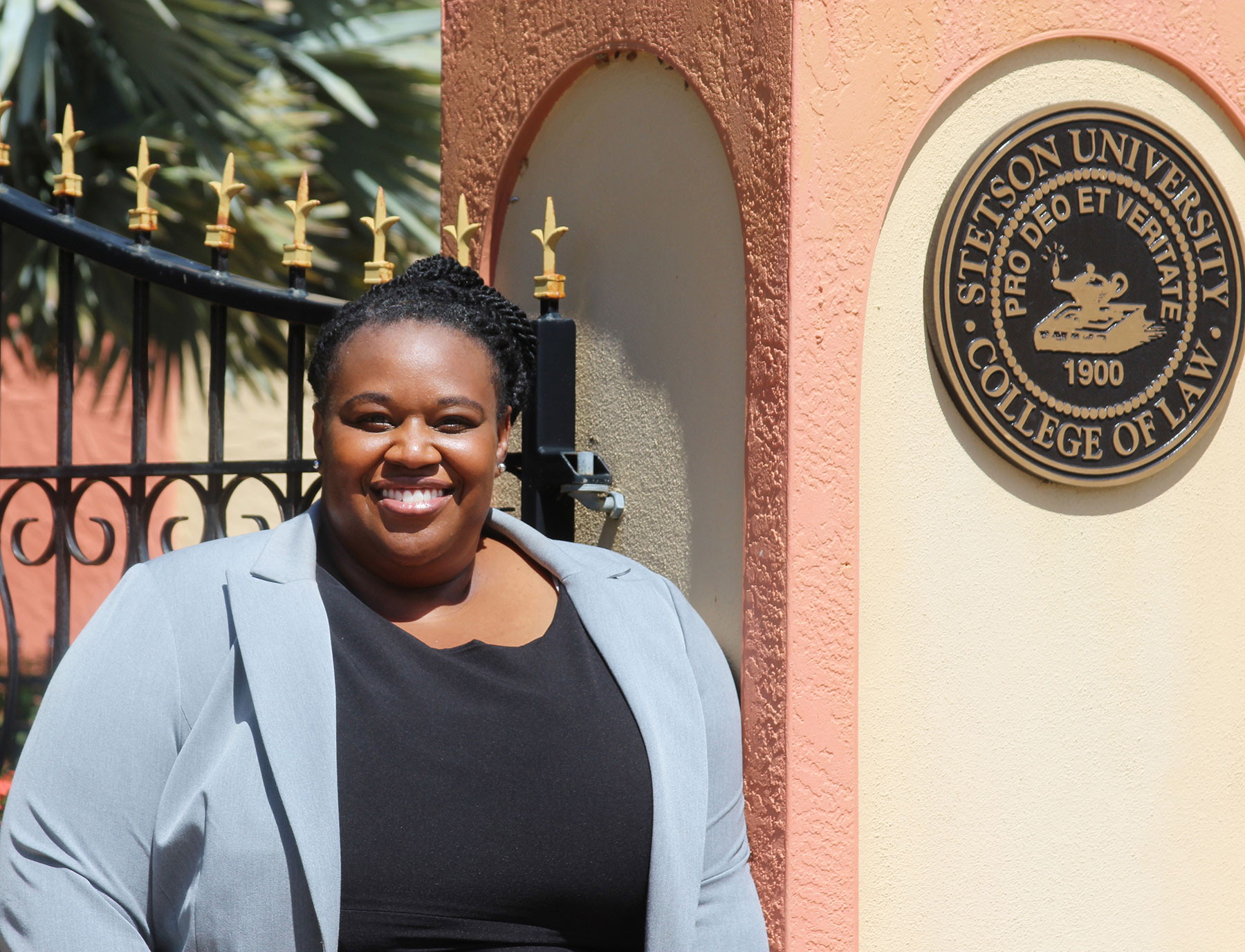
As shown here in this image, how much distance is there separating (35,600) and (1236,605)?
7.81m

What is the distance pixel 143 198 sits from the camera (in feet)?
8.87

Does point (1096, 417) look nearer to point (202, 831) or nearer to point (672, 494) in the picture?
point (672, 494)

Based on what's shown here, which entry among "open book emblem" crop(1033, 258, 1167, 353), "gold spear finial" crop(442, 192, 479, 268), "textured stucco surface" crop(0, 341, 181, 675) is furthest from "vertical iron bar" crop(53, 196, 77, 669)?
"textured stucco surface" crop(0, 341, 181, 675)

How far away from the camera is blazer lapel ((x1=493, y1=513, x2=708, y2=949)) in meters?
1.80

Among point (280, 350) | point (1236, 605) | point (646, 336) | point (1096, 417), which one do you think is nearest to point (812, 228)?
point (646, 336)

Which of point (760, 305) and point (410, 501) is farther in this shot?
point (760, 305)

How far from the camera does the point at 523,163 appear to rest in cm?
304

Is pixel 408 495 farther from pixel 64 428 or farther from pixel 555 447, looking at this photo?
pixel 64 428

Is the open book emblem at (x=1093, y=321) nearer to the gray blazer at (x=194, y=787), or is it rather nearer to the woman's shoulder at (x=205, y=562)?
the gray blazer at (x=194, y=787)

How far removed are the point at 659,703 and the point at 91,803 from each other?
754 millimetres

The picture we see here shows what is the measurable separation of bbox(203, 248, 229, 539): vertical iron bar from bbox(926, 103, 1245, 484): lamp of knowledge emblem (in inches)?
56.2

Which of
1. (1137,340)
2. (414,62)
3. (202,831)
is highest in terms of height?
(414,62)

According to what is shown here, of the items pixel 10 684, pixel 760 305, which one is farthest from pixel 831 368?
pixel 10 684

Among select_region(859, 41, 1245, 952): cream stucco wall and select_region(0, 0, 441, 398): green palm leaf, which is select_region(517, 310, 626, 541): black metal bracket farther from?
select_region(0, 0, 441, 398): green palm leaf
